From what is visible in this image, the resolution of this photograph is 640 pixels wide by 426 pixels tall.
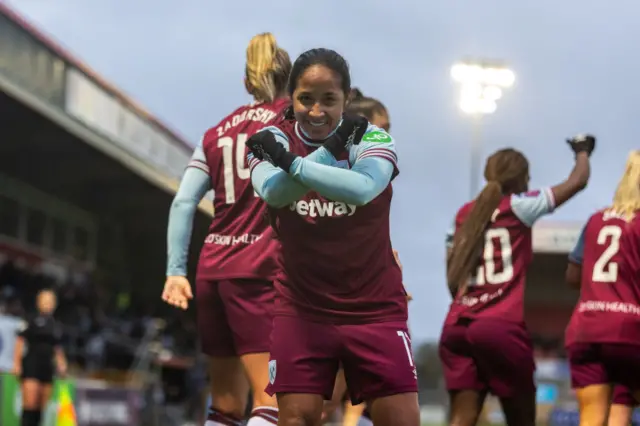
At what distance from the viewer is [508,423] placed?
20.4 ft

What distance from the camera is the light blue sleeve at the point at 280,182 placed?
391 cm

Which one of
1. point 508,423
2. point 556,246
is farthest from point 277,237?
point 556,246

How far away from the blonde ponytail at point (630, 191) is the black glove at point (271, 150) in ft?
10.3

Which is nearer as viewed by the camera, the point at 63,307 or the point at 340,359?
the point at 340,359

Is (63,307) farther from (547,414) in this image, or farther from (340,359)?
(340,359)

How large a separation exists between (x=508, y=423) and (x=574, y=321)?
0.73m

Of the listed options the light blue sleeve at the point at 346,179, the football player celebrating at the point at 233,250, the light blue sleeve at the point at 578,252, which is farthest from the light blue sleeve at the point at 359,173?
the light blue sleeve at the point at 578,252

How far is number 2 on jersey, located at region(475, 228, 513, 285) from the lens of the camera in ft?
20.4

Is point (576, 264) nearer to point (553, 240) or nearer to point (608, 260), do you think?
point (608, 260)

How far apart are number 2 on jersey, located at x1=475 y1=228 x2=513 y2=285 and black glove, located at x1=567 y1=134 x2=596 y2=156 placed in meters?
0.64

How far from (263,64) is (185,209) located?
762 mm

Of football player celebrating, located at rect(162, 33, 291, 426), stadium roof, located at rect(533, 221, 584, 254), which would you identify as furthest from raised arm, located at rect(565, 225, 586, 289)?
stadium roof, located at rect(533, 221, 584, 254)

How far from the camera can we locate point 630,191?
6473 millimetres

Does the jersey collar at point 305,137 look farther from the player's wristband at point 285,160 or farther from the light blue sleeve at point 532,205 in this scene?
the light blue sleeve at point 532,205
